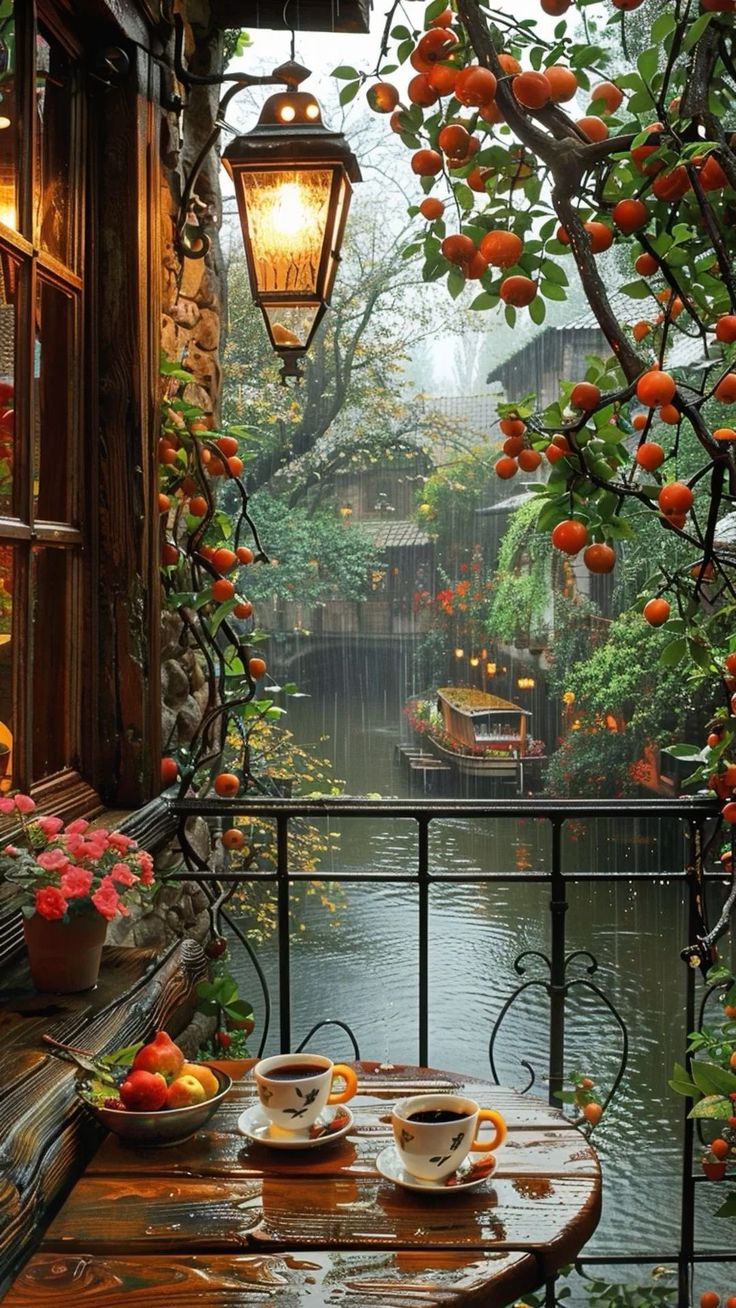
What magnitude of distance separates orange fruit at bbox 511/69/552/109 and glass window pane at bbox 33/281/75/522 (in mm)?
772

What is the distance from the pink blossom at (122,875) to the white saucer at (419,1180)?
411 millimetres

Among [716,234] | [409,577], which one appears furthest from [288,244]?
[409,577]

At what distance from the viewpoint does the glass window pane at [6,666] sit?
64.2 inches

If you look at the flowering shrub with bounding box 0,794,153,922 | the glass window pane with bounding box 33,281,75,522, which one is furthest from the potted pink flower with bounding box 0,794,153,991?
the glass window pane with bounding box 33,281,75,522

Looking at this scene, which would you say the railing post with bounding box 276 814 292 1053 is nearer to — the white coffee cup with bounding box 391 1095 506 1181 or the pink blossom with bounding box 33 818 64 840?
the pink blossom with bounding box 33 818 64 840

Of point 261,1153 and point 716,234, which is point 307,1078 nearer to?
point 261,1153

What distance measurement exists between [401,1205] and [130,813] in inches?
40.8

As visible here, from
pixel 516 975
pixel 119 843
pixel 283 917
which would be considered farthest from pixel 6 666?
pixel 516 975

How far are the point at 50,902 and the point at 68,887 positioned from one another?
24mm

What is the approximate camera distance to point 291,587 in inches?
472

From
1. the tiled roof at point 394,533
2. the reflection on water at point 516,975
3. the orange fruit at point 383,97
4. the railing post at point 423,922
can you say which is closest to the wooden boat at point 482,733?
the reflection on water at point 516,975

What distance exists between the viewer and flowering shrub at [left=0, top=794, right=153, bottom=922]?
1334 millimetres

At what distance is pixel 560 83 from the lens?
1458 millimetres

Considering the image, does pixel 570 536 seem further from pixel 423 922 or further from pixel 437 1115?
pixel 423 922
